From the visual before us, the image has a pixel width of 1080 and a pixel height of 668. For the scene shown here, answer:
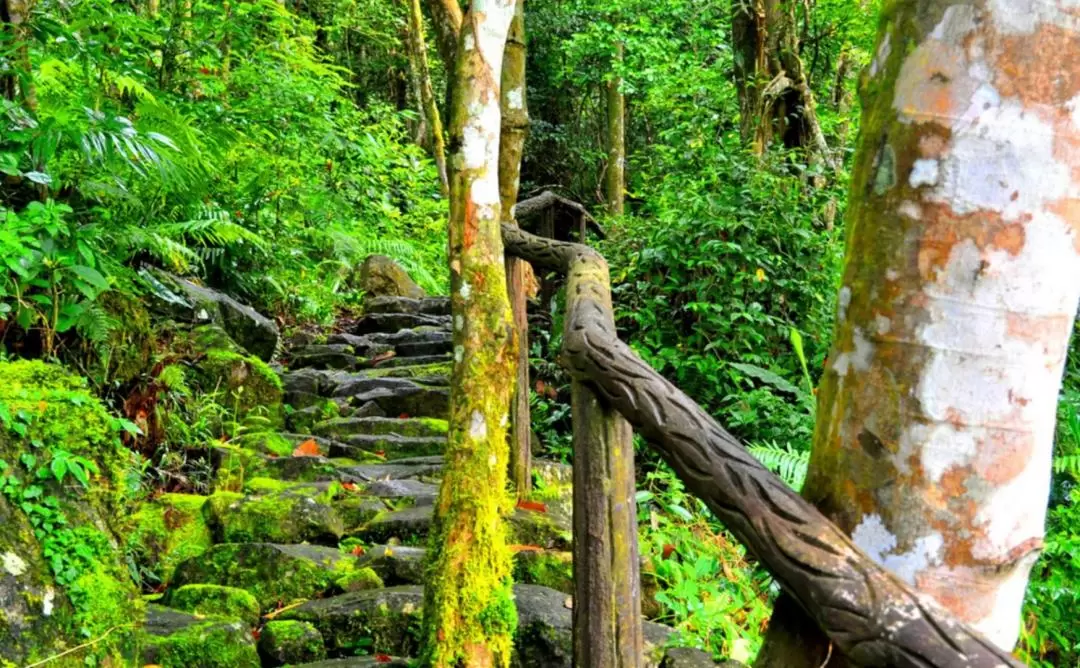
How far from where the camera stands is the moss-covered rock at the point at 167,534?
3404mm

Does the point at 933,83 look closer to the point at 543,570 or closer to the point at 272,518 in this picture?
the point at 543,570

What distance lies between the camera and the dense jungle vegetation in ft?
9.88

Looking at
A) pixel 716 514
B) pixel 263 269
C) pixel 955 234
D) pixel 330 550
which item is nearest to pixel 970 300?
pixel 955 234

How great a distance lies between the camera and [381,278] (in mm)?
10523

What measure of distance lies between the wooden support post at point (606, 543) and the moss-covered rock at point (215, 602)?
150 cm

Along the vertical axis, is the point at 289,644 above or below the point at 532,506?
below

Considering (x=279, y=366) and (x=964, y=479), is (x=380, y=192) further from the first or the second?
(x=964, y=479)

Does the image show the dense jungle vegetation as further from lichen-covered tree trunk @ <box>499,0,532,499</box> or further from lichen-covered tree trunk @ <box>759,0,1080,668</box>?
lichen-covered tree trunk @ <box>759,0,1080,668</box>

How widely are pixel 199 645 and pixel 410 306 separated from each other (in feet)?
22.6

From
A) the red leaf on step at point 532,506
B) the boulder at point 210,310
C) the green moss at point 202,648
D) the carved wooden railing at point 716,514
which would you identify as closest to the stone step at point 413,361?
the boulder at point 210,310

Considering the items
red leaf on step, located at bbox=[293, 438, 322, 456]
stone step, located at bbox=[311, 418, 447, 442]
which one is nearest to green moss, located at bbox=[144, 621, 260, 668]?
red leaf on step, located at bbox=[293, 438, 322, 456]

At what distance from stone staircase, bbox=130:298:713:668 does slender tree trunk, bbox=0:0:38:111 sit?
1.76m

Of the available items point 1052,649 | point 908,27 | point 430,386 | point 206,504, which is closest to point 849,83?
point 430,386

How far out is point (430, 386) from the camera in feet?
19.7
